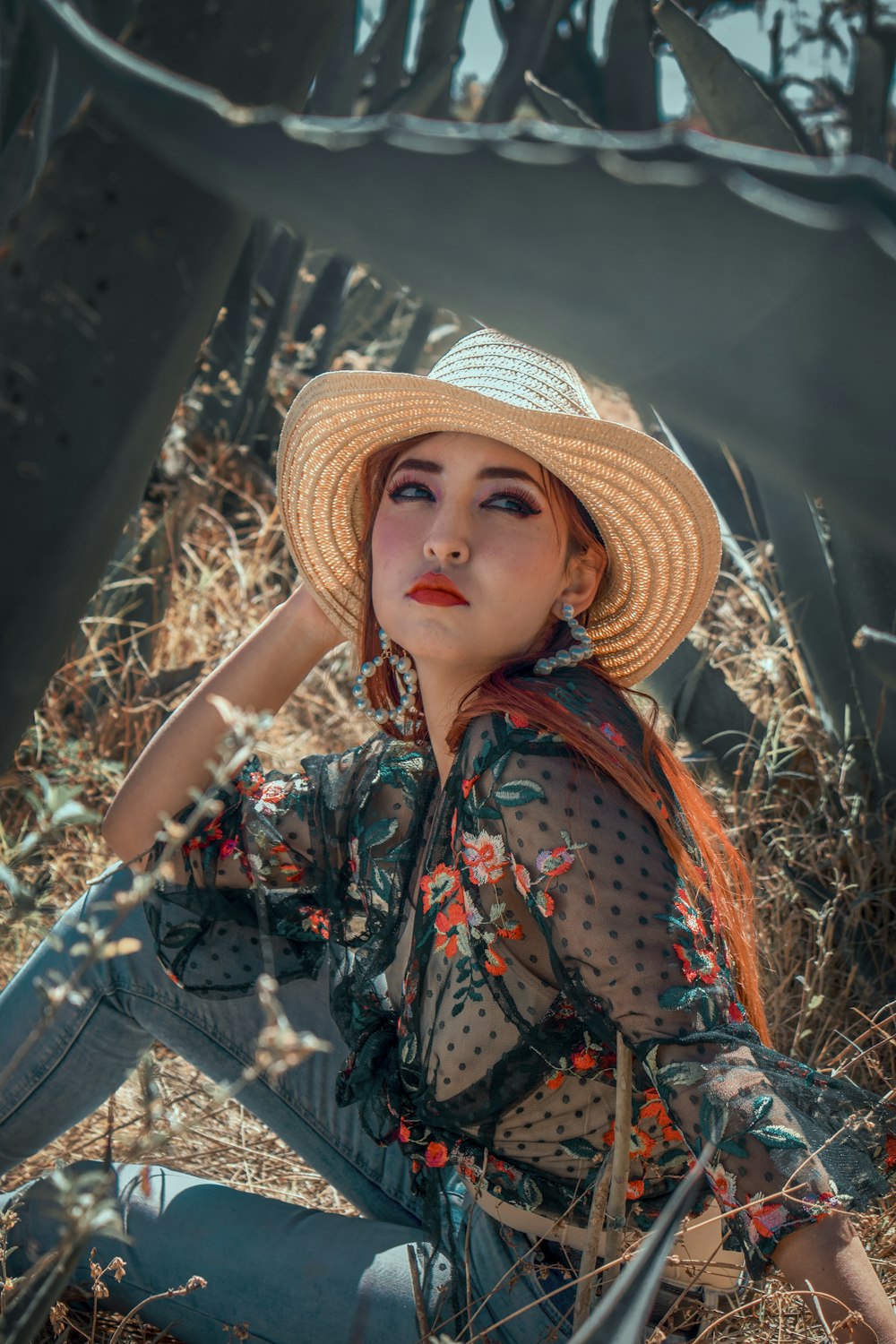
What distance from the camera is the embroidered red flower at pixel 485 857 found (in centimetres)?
149

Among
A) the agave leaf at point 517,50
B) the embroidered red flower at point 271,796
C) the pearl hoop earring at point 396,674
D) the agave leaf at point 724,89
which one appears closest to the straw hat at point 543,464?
the pearl hoop earring at point 396,674

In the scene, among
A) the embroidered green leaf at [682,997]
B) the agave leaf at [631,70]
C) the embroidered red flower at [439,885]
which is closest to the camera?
the embroidered green leaf at [682,997]

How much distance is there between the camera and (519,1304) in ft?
5.29

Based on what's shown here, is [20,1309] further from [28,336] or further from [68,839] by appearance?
[68,839]

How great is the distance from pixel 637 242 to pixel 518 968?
107 cm

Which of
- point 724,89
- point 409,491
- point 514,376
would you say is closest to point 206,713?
point 409,491

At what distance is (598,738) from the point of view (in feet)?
4.92

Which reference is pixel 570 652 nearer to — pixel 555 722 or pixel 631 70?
pixel 555 722

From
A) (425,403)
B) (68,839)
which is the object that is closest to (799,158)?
(425,403)

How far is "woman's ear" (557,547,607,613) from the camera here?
69.1 inches

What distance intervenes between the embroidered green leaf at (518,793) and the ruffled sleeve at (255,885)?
57 cm

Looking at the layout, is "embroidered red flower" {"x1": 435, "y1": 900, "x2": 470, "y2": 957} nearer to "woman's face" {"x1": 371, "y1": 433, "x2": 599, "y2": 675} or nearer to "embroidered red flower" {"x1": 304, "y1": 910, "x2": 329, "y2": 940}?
"woman's face" {"x1": 371, "y1": 433, "x2": 599, "y2": 675}

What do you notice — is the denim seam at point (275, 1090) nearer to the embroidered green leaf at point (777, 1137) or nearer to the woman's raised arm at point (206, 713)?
the woman's raised arm at point (206, 713)

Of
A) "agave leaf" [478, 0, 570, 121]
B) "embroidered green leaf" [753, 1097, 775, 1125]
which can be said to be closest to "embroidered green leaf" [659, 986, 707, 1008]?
"embroidered green leaf" [753, 1097, 775, 1125]
